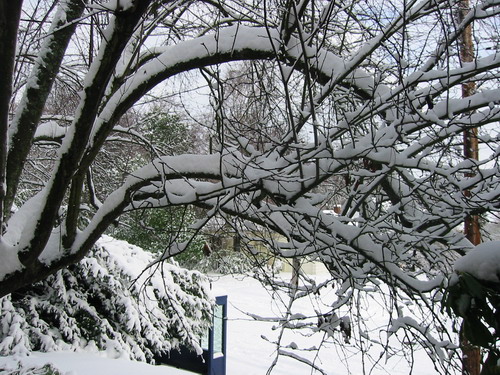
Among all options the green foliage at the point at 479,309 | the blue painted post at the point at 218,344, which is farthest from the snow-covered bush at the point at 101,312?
the green foliage at the point at 479,309

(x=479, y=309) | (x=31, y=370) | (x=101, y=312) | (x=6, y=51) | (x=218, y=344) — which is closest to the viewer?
(x=479, y=309)

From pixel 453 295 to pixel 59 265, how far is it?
2738 millimetres

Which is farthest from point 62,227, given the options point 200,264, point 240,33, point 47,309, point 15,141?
point 200,264

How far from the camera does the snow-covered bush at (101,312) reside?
17.7 ft

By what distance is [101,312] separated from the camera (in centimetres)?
638

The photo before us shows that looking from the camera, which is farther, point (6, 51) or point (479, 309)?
point (6, 51)

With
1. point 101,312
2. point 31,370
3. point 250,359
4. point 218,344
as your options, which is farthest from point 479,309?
point 250,359

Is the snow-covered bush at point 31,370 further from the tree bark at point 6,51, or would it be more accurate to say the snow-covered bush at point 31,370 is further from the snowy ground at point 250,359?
the tree bark at point 6,51

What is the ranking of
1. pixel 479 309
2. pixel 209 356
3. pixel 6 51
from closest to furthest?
pixel 479 309 → pixel 6 51 → pixel 209 356

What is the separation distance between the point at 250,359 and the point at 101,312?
14.6ft

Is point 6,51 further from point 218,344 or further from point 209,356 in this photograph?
point 218,344

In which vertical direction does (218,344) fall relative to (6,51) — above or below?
below

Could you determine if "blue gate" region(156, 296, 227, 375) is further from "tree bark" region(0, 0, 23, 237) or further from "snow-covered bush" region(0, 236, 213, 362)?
"tree bark" region(0, 0, 23, 237)

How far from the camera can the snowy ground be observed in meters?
4.58
